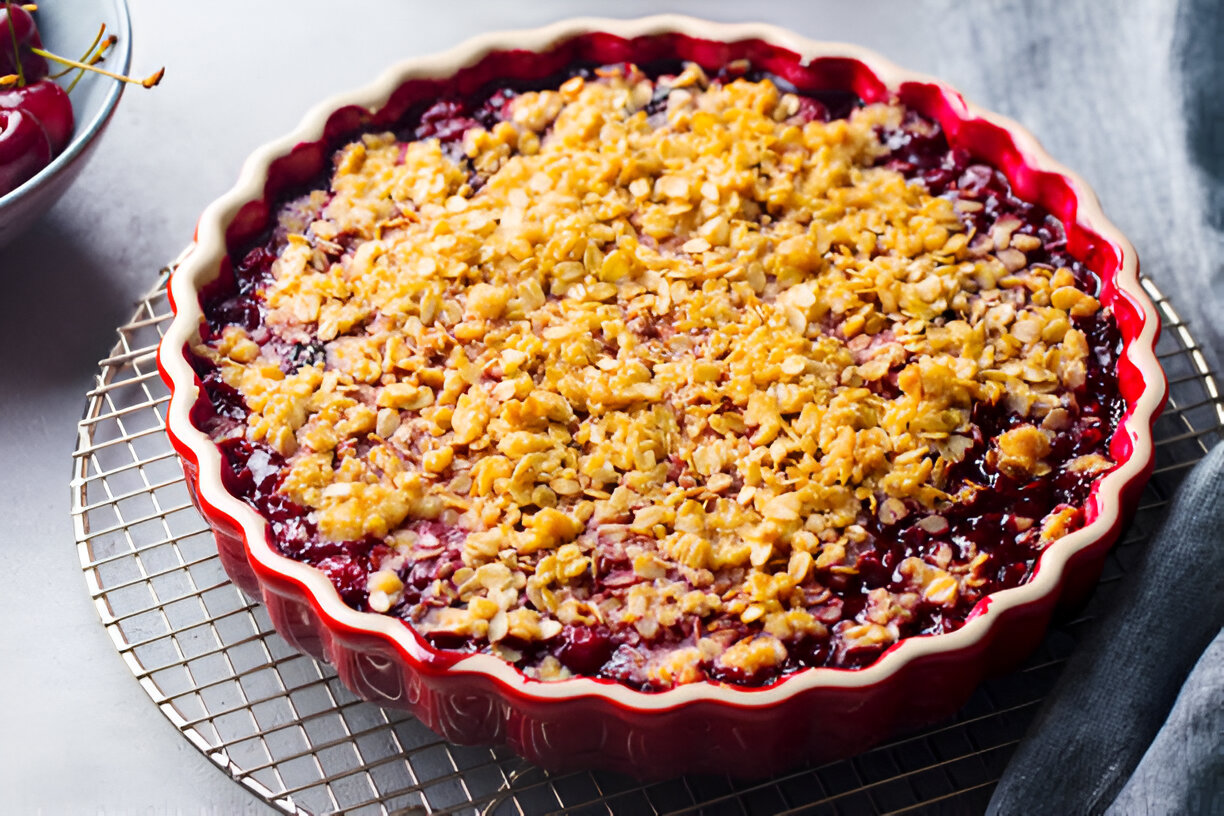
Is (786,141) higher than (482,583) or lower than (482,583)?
higher

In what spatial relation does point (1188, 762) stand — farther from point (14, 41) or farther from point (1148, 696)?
point (14, 41)

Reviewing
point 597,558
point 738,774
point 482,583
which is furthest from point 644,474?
point 738,774

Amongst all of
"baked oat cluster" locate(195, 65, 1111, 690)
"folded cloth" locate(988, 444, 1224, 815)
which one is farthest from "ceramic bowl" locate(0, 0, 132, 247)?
"folded cloth" locate(988, 444, 1224, 815)

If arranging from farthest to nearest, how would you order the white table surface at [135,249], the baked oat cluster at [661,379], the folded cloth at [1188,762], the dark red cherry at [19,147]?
the dark red cherry at [19,147], the white table surface at [135,249], the baked oat cluster at [661,379], the folded cloth at [1188,762]

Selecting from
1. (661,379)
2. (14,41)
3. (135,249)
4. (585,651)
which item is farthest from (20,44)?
(585,651)

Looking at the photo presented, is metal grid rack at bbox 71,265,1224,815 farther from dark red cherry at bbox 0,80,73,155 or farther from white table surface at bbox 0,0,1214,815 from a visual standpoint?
dark red cherry at bbox 0,80,73,155

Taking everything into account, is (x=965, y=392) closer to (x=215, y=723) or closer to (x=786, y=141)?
(x=786, y=141)

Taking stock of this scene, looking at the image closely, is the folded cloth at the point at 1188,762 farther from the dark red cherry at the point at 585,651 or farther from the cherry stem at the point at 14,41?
the cherry stem at the point at 14,41

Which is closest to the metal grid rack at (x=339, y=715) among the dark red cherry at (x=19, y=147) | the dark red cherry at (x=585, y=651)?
the dark red cherry at (x=585, y=651)
